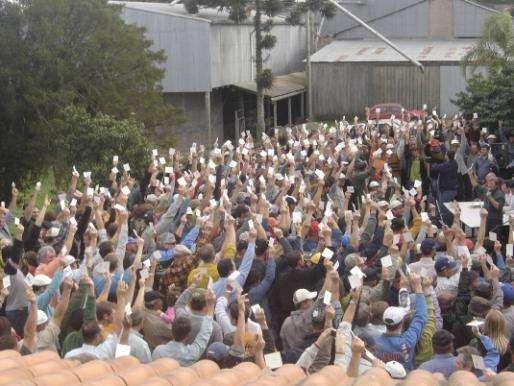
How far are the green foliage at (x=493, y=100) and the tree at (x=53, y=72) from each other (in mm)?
7583

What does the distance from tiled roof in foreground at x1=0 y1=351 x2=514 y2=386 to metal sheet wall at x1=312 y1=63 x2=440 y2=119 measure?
31.3 metres

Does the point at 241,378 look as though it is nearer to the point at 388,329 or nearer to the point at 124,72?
the point at 388,329

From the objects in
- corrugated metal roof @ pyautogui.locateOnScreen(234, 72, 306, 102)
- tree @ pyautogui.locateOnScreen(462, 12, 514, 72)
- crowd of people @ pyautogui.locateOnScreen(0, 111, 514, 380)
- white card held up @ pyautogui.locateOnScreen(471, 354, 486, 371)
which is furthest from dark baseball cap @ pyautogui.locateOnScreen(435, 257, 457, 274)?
corrugated metal roof @ pyautogui.locateOnScreen(234, 72, 306, 102)

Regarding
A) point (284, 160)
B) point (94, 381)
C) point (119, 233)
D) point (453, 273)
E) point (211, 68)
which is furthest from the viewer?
point (211, 68)

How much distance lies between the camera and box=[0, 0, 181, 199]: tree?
72.3ft

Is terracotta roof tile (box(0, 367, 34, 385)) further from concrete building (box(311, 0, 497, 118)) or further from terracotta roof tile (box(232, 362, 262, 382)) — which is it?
concrete building (box(311, 0, 497, 118))

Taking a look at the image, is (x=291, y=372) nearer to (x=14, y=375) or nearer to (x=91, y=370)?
(x=91, y=370)

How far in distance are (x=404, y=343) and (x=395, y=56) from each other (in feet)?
105

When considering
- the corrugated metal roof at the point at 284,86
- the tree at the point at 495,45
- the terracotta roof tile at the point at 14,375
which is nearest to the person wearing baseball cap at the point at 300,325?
the terracotta roof tile at the point at 14,375

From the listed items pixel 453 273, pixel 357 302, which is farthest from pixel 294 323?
pixel 453 273

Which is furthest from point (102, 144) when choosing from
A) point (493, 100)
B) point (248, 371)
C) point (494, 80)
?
point (248, 371)

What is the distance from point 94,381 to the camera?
17.8 ft

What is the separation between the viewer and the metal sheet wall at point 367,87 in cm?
3681

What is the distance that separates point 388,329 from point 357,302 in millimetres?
303
